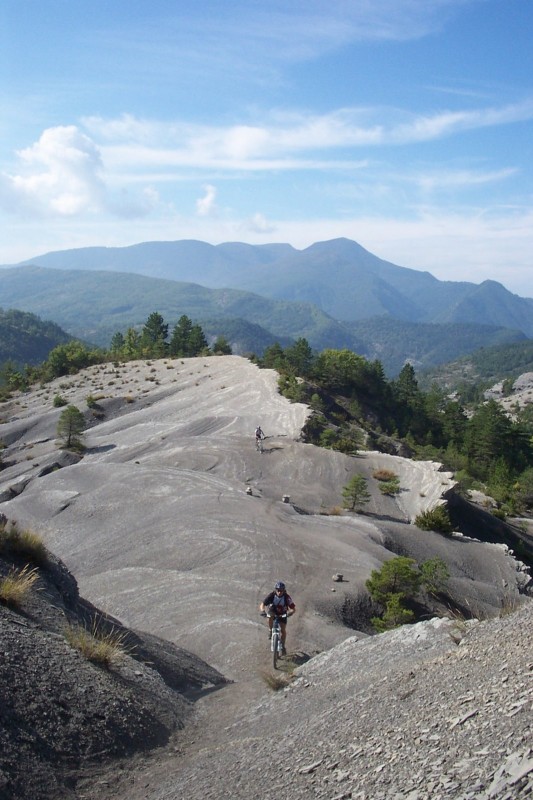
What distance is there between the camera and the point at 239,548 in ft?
73.8

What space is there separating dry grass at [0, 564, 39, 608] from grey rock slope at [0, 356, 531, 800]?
11.6ft

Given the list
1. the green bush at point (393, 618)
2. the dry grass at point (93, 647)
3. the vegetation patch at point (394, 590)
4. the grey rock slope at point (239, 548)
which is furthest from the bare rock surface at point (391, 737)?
the vegetation patch at point (394, 590)

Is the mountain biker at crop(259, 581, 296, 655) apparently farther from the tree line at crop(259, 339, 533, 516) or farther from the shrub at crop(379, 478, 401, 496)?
the tree line at crop(259, 339, 533, 516)

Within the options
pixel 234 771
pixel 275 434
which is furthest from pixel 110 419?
pixel 234 771

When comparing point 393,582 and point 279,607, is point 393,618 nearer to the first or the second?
point 393,582

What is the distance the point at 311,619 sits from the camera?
16750 mm

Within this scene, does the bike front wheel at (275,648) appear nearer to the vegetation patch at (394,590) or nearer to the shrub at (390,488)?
the vegetation patch at (394,590)

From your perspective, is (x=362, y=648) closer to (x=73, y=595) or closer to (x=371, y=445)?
(x=73, y=595)

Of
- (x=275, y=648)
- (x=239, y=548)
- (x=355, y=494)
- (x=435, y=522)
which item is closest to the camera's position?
(x=275, y=648)

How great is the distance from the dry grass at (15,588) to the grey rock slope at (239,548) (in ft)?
11.6

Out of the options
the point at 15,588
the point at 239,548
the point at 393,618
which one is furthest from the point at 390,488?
the point at 15,588

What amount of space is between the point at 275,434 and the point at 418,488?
1245 cm

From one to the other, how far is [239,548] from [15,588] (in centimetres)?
1361

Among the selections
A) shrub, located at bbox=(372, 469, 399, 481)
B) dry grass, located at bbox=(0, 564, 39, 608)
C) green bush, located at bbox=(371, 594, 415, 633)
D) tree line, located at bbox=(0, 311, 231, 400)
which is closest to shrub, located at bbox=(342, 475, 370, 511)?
shrub, located at bbox=(372, 469, 399, 481)
